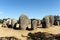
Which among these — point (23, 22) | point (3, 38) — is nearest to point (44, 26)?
point (23, 22)

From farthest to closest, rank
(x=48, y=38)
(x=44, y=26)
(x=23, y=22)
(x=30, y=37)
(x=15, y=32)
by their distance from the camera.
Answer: (x=44, y=26) → (x=23, y=22) → (x=15, y=32) → (x=30, y=37) → (x=48, y=38)

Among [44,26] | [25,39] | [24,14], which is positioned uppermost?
[24,14]

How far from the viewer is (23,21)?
71.1ft

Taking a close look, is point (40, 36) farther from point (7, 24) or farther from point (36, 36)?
point (7, 24)

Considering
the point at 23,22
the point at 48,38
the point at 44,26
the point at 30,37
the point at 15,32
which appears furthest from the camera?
the point at 44,26

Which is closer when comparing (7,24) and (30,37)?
(30,37)

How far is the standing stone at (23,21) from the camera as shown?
2145cm

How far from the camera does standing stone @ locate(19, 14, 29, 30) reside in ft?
70.4

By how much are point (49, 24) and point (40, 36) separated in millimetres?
6638

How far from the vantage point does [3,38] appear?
17000 mm

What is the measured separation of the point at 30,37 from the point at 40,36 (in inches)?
54.7

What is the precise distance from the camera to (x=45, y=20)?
23.4 meters

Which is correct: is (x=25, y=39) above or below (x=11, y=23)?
below

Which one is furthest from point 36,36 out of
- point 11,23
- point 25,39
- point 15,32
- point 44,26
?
point 11,23
